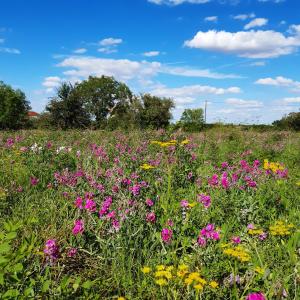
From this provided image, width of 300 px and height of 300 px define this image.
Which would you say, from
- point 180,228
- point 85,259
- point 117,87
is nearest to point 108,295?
point 85,259

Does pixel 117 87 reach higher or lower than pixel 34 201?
higher

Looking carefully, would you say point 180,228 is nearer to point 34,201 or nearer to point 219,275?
point 219,275

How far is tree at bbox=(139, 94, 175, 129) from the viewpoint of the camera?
56.6 meters

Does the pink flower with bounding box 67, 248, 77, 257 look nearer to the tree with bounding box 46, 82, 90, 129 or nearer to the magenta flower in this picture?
the magenta flower

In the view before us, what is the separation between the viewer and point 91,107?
7919 cm

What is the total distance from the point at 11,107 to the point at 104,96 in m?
18.8

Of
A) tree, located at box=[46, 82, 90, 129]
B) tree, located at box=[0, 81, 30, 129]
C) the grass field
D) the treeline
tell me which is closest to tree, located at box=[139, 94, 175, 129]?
the treeline

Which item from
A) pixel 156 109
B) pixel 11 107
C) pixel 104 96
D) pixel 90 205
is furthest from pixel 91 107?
pixel 90 205

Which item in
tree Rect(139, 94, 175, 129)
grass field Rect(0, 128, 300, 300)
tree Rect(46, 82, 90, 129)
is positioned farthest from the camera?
tree Rect(139, 94, 175, 129)

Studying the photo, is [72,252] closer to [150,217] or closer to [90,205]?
[90,205]

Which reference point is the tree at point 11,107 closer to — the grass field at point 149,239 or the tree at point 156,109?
the tree at point 156,109

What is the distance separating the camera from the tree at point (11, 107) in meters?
69.7

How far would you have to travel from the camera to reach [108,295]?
2.83m

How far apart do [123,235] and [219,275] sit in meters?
0.85
